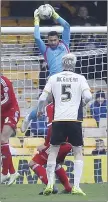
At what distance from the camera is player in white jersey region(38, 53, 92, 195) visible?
8.71 metres

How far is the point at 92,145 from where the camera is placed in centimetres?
1245

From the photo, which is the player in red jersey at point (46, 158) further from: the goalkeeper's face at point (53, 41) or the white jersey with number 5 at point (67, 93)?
the goalkeeper's face at point (53, 41)

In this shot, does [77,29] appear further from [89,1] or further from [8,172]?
[89,1]

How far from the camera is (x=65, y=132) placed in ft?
28.7

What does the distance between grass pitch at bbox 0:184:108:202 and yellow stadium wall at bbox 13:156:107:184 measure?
1.24m

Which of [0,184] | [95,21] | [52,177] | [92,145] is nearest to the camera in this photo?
[52,177]

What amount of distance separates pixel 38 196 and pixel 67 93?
48.1 inches

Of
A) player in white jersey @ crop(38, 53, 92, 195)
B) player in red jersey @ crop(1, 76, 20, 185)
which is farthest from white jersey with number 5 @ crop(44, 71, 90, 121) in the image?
player in red jersey @ crop(1, 76, 20, 185)

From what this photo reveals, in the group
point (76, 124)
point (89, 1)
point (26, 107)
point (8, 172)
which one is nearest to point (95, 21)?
point (89, 1)

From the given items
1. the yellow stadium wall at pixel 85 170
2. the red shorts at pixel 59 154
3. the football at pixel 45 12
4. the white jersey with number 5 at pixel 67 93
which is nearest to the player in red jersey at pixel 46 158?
the red shorts at pixel 59 154

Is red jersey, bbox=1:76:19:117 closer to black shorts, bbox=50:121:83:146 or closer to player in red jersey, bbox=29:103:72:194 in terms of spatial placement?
player in red jersey, bbox=29:103:72:194

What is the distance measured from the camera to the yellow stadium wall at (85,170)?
11.6 meters

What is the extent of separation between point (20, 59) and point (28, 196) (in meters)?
4.09

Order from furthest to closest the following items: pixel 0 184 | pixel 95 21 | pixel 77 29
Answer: pixel 95 21
pixel 77 29
pixel 0 184
